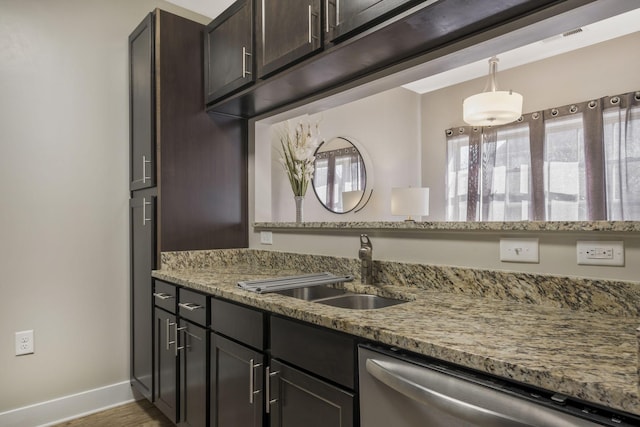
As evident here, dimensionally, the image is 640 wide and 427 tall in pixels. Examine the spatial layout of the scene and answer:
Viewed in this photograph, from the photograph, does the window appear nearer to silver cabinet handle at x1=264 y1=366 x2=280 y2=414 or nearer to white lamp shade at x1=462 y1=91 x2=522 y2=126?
white lamp shade at x1=462 y1=91 x2=522 y2=126

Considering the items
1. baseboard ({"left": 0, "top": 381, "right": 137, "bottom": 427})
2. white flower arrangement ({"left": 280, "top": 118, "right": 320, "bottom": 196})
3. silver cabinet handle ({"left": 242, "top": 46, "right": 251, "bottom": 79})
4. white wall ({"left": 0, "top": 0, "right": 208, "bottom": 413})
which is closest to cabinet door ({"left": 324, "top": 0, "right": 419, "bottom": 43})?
silver cabinet handle ({"left": 242, "top": 46, "right": 251, "bottom": 79})

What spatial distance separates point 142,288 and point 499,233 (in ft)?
6.78

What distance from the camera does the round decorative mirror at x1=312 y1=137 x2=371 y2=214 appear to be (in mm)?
3689

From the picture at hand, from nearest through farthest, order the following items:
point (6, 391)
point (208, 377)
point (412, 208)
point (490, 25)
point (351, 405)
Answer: point (351, 405)
point (490, 25)
point (208, 377)
point (6, 391)
point (412, 208)

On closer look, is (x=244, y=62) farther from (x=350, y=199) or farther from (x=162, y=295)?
(x=350, y=199)

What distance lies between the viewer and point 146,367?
7.83 ft

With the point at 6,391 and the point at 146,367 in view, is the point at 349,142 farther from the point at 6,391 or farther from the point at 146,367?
the point at 6,391

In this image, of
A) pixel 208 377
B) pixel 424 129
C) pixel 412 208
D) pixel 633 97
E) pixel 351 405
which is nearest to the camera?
pixel 351 405

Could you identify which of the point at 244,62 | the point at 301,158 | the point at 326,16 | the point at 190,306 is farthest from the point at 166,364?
the point at 326,16

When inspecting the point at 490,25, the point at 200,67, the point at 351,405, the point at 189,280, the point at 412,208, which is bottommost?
the point at 351,405

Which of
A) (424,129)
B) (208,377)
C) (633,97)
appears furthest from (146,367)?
(633,97)

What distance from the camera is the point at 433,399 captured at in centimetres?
85

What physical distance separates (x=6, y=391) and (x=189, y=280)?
1.31 metres

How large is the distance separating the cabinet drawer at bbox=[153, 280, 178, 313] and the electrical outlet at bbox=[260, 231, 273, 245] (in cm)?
67
